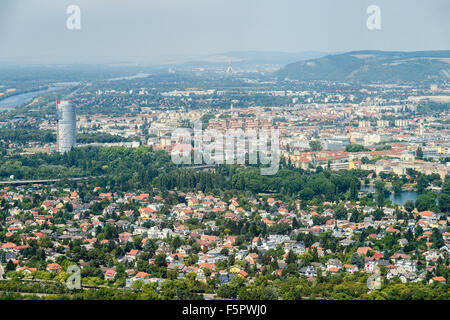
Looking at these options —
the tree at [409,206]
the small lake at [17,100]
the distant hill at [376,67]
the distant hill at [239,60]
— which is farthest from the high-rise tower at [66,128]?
the distant hill at [239,60]

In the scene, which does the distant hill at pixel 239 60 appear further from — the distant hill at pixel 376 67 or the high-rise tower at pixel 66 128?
the high-rise tower at pixel 66 128

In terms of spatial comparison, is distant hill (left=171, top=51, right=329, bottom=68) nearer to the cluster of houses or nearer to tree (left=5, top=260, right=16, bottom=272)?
the cluster of houses

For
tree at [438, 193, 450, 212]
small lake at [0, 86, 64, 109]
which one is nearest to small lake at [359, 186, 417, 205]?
tree at [438, 193, 450, 212]

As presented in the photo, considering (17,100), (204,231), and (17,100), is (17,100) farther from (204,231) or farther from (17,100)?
(204,231)

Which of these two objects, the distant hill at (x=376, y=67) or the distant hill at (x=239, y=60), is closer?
the distant hill at (x=376, y=67)

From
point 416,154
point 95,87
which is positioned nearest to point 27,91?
point 95,87
